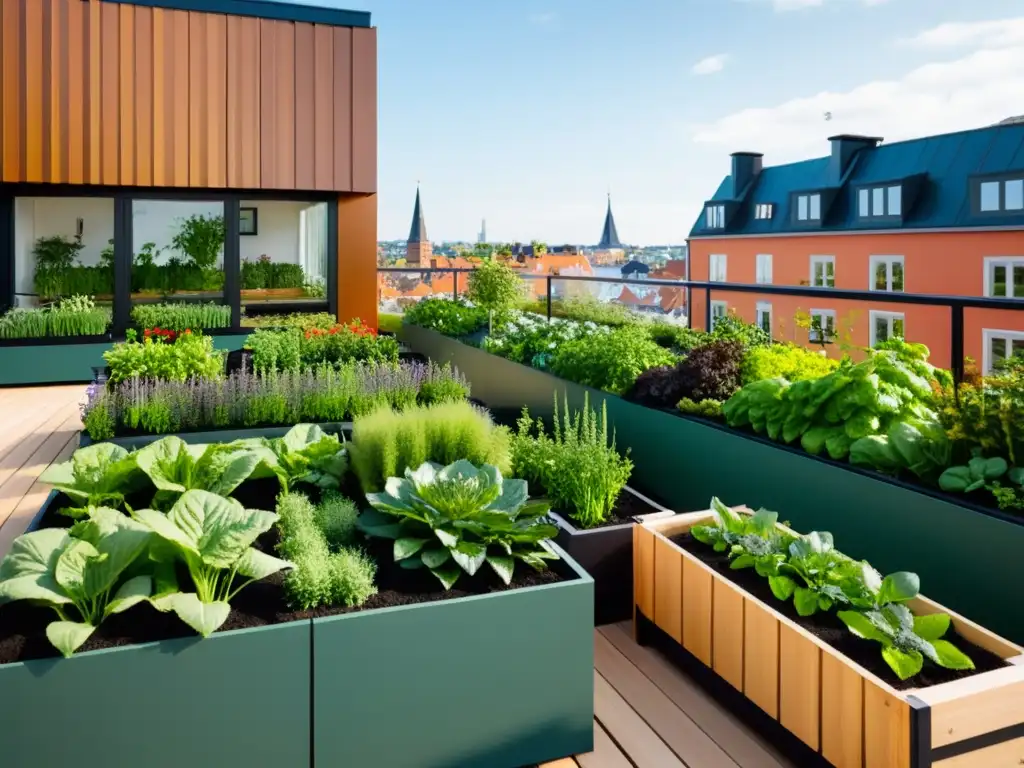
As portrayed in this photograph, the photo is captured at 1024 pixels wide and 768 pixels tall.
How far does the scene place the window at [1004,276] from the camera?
30.9 m

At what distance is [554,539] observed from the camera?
3146 mm

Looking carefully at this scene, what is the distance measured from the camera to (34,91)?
8734 millimetres

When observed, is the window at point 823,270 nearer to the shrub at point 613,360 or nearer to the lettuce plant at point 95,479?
the shrub at point 613,360

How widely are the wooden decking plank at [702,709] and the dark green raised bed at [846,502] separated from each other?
79cm

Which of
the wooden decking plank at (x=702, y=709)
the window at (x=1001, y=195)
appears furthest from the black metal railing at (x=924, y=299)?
the window at (x=1001, y=195)

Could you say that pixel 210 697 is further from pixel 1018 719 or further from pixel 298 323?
pixel 298 323

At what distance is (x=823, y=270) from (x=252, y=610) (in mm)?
40659

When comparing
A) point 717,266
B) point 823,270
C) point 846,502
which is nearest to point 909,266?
point 823,270

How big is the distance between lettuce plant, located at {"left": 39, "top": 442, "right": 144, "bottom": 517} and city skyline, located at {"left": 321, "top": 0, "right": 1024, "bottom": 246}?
30.4m

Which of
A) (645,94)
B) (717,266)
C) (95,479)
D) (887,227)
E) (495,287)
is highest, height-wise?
(645,94)

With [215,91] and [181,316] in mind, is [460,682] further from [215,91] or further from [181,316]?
[215,91]

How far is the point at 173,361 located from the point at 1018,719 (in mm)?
5048

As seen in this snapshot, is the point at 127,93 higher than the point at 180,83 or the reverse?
the reverse

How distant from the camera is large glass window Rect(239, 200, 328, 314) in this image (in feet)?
32.7
